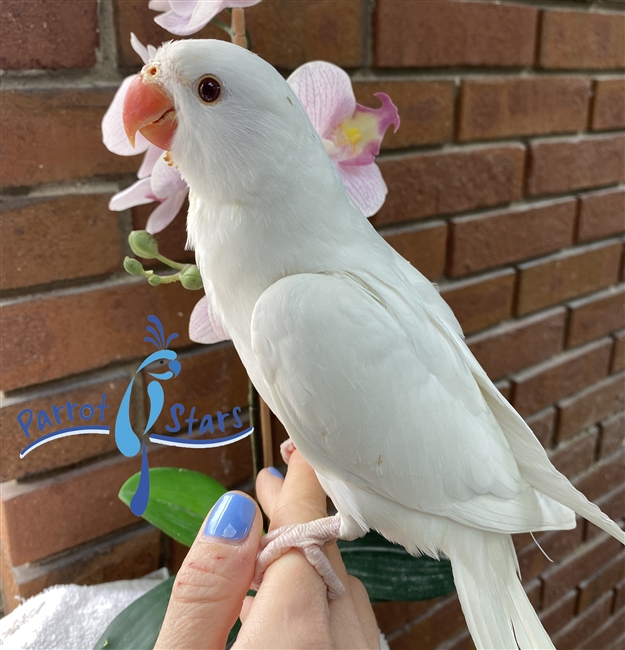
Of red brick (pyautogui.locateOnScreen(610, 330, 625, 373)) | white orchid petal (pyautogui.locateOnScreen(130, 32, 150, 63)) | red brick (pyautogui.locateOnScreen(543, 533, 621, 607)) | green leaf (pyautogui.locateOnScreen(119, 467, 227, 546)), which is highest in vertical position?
white orchid petal (pyautogui.locateOnScreen(130, 32, 150, 63))

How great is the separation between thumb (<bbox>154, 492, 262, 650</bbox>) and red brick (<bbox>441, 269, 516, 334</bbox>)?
16.8 inches

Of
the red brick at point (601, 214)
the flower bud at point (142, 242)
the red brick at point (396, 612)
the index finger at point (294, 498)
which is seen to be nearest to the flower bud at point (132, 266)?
the flower bud at point (142, 242)

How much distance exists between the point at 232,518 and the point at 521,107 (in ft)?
2.15

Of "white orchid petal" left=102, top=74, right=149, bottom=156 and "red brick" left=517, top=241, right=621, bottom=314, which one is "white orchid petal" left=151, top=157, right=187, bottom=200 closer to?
"white orchid petal" left=102, top=74, right=149, bottom=156

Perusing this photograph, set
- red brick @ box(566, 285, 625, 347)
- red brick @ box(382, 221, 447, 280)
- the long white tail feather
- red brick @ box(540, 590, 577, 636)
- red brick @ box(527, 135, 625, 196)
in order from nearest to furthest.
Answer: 1. the long white tail feather
2. red brick @ box(382, 221, 447, 280)
3. red brick @ box(527, 135, 625, 196)
4. red brick @ box(566, 285, 625, 347)
5. red brick @ box(540, 590, 577, 636)

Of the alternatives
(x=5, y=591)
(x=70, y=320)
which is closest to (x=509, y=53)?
(x=70, y=320)

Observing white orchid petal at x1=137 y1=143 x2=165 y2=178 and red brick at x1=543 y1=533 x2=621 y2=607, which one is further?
red brick at x1=543 y1=533 x2=621 y2=607

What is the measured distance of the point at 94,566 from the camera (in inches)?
21.6

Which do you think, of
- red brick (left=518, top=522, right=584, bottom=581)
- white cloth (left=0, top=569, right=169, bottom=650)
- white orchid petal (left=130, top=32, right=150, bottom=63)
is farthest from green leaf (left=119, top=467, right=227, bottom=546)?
red brick (left=518, top=522, right=584, bottom=581)

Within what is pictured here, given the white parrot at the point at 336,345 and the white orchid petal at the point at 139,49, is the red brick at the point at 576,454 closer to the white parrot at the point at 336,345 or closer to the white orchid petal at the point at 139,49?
the white parrot at the point at 336,345

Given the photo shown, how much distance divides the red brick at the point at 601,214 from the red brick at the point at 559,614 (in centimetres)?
69

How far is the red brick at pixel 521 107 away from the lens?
0.67 m

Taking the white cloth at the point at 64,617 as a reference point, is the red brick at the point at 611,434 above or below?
below

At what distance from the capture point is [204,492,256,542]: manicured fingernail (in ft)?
1.27
